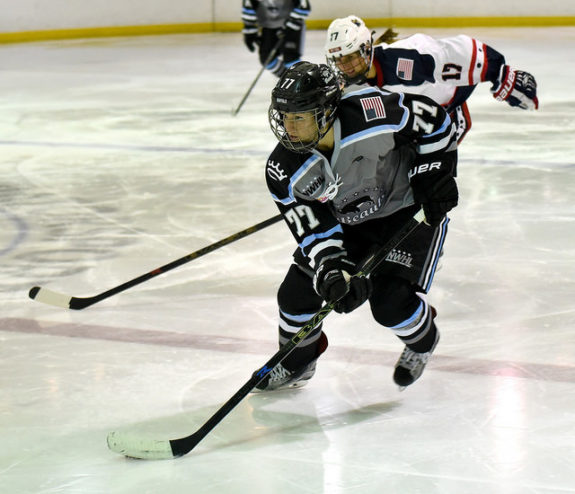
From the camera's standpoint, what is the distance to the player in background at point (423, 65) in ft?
10.6

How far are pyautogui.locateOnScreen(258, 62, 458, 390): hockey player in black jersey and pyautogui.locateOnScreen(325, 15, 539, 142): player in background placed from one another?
0.81 metres

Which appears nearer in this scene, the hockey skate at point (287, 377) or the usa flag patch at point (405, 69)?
the hockey skate at point (287, 377)

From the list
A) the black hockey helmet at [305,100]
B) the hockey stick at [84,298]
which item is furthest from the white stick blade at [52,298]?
the black hockey helmet at [305,100]

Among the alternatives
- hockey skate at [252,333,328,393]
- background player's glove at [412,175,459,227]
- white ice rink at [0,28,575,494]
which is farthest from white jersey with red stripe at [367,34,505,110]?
hockey skate at [252,333,328,393]

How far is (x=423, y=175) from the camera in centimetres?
244

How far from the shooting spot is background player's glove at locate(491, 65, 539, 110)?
3564 mm

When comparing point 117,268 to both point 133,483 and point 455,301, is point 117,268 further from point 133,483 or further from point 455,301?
point 133,483

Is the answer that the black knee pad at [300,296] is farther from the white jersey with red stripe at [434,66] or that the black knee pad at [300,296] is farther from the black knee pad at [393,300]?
the white jersey with red stripe at [434,66]

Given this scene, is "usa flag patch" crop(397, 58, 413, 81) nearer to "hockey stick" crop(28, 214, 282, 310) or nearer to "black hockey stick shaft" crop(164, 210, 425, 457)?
"hockey stick" crop(28, 214, 282, 310)

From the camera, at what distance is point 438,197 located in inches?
95.0

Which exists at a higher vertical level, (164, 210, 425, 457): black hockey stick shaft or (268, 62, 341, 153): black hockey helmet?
(268, 62, 341, 153): black hockey helmet

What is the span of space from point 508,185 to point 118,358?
2468mm

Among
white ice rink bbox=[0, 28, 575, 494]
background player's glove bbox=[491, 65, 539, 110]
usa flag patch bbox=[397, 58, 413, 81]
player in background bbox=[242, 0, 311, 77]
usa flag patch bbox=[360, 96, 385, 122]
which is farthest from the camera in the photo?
player in background bbox=[242, 0, 311, 77]

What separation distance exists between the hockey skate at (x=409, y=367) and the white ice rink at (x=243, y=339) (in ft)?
0.13
